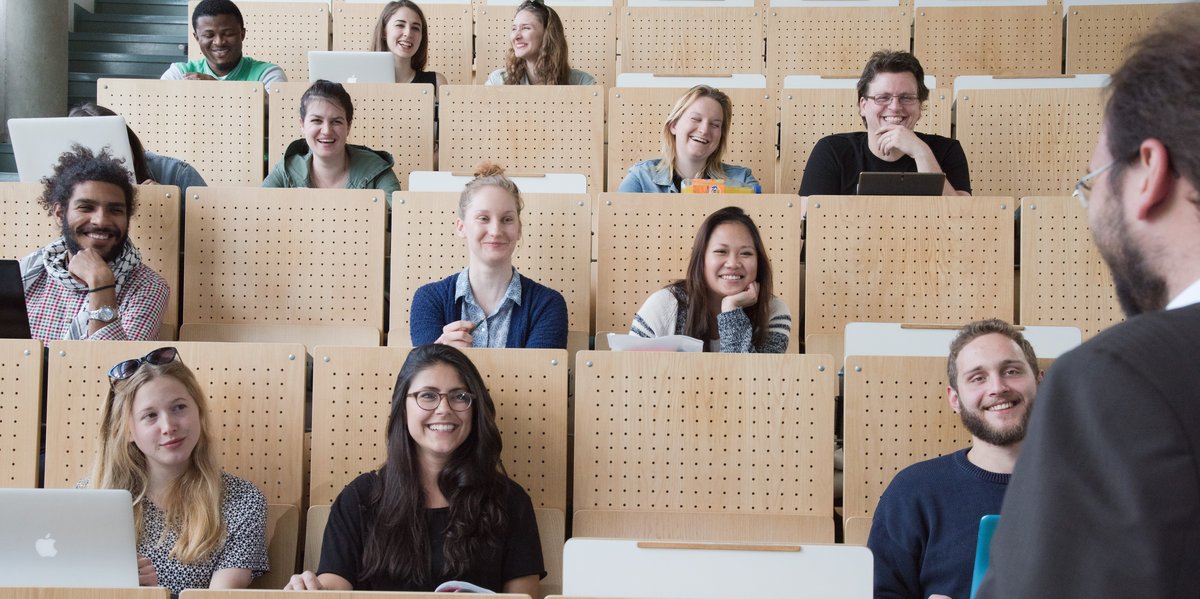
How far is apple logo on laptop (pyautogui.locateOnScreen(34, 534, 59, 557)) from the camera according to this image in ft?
8.07

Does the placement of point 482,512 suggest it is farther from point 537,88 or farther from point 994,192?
point 994,192

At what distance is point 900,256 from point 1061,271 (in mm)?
499

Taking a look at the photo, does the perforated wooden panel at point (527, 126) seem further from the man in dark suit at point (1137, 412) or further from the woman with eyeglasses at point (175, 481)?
A: the man in dark suit at point (1137, 412)

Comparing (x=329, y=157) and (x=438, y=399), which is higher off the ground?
(x=329, y=157)

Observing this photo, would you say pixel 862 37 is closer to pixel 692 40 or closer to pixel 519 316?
pixel 692 40

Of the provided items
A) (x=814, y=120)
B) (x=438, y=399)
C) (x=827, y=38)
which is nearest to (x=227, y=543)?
(x=438, y=399)

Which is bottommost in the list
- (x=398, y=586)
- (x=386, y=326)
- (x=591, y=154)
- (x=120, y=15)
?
(x=398, y=586)

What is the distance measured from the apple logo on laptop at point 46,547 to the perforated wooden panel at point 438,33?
391 cm

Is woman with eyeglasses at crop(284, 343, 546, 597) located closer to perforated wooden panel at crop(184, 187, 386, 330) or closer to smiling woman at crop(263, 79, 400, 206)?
perforated wooden panel at crop(184, 187, 386, 330)

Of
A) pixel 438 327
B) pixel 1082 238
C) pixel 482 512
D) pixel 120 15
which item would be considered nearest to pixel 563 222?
pixel 438 327

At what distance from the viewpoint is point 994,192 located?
4836 mm

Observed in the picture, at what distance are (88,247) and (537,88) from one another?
1837 millimetres

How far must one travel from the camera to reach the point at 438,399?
289 centimetres

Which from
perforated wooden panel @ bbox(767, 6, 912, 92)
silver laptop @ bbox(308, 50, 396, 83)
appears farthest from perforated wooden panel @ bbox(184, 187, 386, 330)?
perforated wooden panel @ bbox(767, 6, 912, 92)
